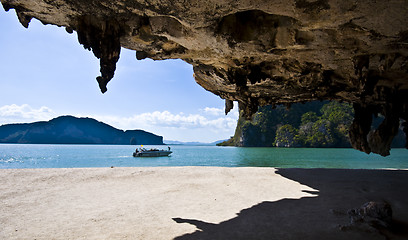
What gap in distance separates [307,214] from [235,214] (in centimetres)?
202

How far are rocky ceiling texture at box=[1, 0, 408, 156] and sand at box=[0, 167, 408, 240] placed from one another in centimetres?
378

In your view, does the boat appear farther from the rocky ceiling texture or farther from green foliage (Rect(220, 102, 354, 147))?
the rocky ceiling texture

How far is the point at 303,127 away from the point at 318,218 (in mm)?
95222

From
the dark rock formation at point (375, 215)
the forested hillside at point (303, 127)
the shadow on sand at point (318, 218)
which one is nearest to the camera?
the shadow on sand at point (318, 218)

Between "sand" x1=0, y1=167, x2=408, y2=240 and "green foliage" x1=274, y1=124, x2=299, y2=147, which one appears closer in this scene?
"sand" x1=0, y1=167, x2=408, y2=240

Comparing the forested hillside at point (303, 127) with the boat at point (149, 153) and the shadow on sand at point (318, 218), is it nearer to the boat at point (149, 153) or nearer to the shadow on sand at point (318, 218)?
the boat at point (149, 153)

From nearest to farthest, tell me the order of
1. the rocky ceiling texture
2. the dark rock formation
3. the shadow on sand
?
the rocky ceiling texture → the shadow on sand → the dark rock formation

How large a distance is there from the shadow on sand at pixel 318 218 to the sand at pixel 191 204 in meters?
0.02

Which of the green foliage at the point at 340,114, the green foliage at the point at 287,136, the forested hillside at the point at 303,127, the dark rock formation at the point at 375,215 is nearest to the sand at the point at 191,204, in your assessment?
the dark rock formation at the point at 375,215

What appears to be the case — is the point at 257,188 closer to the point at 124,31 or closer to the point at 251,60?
the point at 251,60

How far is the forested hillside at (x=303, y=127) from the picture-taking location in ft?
267

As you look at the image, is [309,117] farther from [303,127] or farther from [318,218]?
[318,218]

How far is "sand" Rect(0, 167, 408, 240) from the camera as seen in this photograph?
16.6 feet

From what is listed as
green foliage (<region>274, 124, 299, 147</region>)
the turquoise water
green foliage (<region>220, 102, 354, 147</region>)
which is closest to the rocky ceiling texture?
the turquoise water
